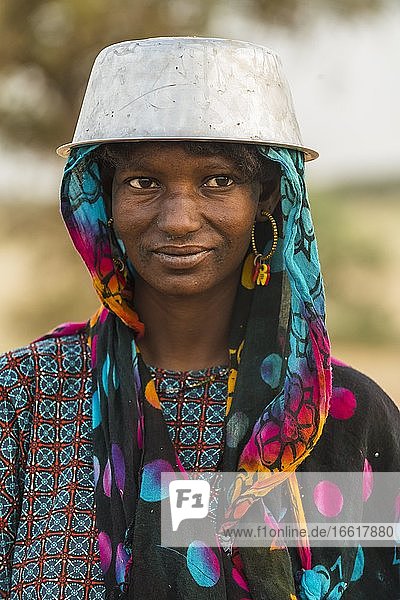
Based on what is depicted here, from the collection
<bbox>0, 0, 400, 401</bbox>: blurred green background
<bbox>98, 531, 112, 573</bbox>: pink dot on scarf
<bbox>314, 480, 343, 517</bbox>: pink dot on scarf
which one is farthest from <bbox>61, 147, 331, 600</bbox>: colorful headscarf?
<bbox>0, 0, 400, 401</bbox>: blurred green background

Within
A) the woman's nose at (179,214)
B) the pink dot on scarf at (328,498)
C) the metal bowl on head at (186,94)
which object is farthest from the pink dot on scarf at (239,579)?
the metal bowl on head at (186,94)

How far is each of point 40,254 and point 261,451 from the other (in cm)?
753

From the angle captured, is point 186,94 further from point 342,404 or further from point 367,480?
point 367,480

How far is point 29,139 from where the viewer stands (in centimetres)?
781

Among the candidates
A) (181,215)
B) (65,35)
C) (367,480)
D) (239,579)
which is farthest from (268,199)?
(65,35)

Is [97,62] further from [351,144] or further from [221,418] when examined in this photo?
[351,144]

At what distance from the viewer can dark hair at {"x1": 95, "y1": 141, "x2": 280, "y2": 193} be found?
6.77ft

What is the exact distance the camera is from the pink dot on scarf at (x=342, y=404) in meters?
2.27

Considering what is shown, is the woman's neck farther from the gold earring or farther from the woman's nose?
the woman's nose

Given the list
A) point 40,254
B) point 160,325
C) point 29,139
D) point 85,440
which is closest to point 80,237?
point 160,325

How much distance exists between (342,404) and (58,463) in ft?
1.96

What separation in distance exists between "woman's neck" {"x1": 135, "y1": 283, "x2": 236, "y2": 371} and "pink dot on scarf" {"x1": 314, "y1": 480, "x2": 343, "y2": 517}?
33 centimetres

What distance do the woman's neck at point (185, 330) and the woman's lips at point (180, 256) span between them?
196 mm

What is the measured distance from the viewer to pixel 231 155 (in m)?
2.09
